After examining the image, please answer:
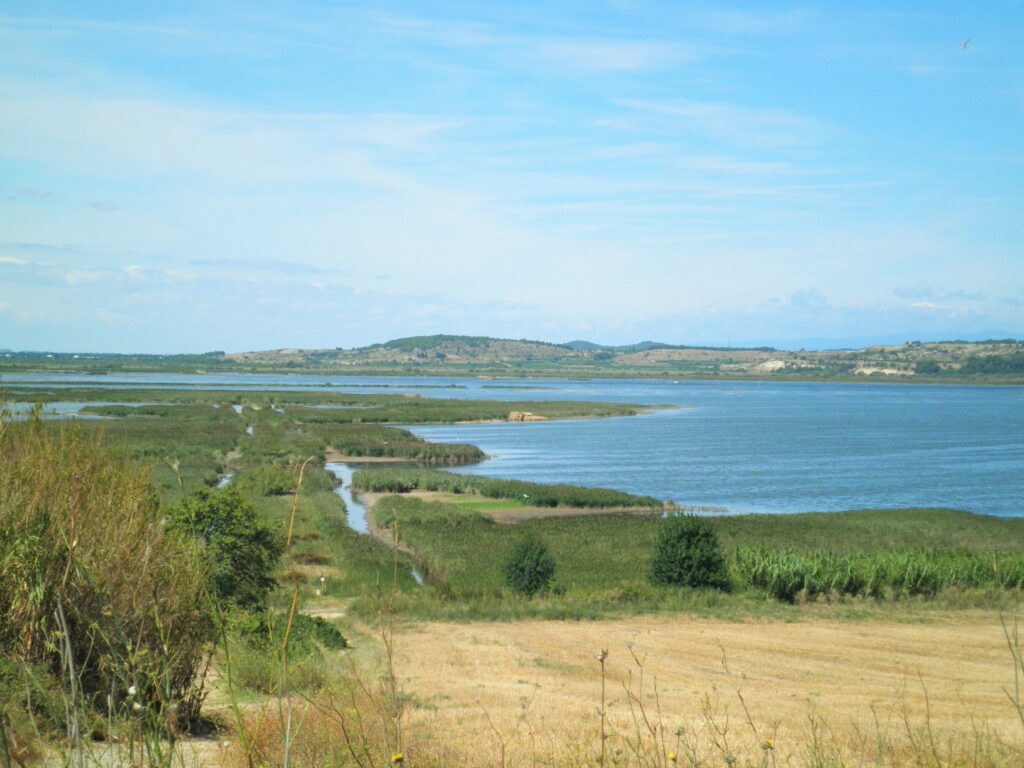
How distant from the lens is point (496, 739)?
981 cm

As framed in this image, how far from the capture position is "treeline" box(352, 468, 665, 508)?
50156mm

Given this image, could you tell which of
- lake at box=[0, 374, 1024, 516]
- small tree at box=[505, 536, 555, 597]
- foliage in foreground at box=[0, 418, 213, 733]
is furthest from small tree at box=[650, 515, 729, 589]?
foliage in foreground at box=[0, 418, 213, 733]

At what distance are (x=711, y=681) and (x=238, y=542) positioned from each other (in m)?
9.92

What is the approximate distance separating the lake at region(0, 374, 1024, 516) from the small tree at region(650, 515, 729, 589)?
→ 68.4 feet

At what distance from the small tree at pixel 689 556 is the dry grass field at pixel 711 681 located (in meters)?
4.78

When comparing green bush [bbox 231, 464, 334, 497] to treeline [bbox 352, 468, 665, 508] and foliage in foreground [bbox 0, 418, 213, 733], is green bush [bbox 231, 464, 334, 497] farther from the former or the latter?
foliage in foreground [bbox 0, 418, 213, 733]

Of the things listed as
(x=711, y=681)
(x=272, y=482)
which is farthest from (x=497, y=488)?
(x=711, y=681)

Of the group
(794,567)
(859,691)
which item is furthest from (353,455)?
(859,691)

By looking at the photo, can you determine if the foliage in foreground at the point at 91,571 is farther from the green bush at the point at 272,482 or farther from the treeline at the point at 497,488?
the treeline at the point at 497,488

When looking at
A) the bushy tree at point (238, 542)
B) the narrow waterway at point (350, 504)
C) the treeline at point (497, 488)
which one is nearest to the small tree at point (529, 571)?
the narrow waterway at point (350, 504)

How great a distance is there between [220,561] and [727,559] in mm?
19842

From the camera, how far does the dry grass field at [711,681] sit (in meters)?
10.1

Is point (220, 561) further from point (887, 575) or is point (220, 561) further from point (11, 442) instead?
point (887, 575)

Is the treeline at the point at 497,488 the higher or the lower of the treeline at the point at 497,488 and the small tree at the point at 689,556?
the lower
